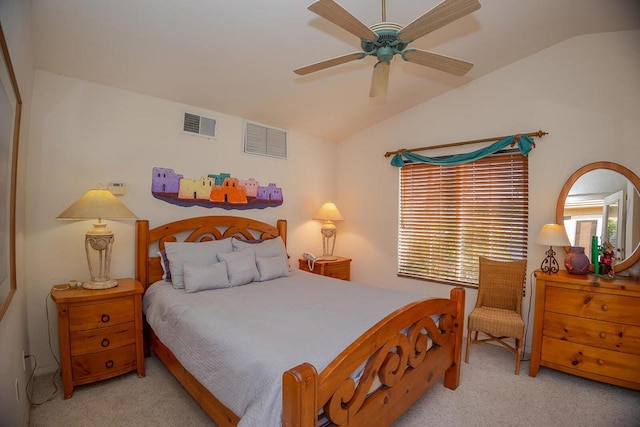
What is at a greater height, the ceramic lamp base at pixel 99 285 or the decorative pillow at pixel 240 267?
the decorative pillow at pixel 240 267

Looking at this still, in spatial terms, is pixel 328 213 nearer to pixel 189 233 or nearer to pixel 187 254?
pixel 189 233

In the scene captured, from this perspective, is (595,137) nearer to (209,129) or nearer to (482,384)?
(482,384)

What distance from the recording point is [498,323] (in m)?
2.63

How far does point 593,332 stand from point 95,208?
3.86 metres

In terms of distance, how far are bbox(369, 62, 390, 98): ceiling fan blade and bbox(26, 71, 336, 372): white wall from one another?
6.44ft

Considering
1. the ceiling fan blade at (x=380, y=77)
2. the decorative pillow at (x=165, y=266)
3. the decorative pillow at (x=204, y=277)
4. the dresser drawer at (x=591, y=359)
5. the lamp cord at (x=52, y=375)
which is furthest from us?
the decorative pillow at (x=165, y=266)

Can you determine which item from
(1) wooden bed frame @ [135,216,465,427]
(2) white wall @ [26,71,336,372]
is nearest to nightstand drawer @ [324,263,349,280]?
(2) white wall @ [26,71,336,372]

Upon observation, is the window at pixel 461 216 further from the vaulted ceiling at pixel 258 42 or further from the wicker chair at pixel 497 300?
the vaulted ceiling at pixel 258 42

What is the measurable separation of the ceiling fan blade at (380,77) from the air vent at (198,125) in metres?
1.93

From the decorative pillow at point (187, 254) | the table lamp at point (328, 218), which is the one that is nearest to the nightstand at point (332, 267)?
the table lamp at point (328, 218)

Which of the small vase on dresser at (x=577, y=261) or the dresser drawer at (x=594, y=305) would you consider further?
the small vase on dresser at (x=577, y=261)

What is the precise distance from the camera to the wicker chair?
8.73 feet

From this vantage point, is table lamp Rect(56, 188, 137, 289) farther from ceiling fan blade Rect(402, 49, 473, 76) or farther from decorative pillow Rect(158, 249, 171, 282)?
ceiling fan blade Rect(402, 49, 473, 76)

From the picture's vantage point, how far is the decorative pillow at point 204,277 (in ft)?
8.13
